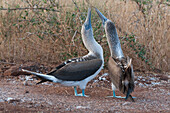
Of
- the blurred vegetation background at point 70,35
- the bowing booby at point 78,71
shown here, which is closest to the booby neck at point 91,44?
the bowing booby at point 78,71

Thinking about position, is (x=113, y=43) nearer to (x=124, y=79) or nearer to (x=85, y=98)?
(x=124, y=79)

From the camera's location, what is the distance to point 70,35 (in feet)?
22.2

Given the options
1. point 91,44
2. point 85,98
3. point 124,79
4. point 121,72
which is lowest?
point 85,98

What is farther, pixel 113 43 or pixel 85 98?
pixel 113 43

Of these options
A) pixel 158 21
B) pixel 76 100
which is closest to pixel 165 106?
pixel 76 100

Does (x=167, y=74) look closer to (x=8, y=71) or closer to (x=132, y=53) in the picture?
(x=132, y=53)

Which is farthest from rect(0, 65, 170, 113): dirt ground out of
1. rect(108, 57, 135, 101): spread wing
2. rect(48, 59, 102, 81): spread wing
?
rect(48, 59, 102, 81): spread wing

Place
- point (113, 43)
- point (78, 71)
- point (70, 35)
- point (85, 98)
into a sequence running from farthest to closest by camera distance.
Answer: point (70, 35), point (113, 43), point (78, 71), point (85, 98)

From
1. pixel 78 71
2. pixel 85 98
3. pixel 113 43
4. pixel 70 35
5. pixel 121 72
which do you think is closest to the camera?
pixel 121 72

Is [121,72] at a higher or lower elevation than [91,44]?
lower

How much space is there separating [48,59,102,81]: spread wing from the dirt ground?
0.33 metres

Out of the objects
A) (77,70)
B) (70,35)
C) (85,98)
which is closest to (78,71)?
(77,70)

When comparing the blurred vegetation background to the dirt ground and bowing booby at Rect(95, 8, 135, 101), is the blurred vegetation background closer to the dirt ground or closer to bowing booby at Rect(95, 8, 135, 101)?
the dirt ground

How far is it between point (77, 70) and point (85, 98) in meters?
0.51
